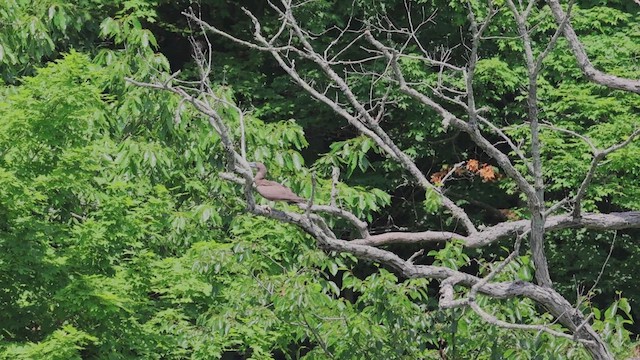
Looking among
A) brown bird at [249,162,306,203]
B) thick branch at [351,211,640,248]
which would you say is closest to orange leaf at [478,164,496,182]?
thick branch at [351,211,640,248]

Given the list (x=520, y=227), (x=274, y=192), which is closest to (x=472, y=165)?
(x=520, y=227)

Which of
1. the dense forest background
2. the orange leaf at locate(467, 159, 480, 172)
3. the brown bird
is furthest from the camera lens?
the orange leaf at locate(467, 159, 480, 172)

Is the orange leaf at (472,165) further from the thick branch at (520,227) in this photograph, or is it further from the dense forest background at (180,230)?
the thick branch at (520,227)

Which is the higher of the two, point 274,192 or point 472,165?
point 274,192

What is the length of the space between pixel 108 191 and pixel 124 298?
0.94m

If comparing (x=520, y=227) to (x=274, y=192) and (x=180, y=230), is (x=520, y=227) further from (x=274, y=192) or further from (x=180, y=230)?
(x=180, y=230)

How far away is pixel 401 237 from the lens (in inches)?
229

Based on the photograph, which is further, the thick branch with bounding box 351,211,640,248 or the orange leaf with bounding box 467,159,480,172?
the orange leaf with bounding box 467,159,480,172

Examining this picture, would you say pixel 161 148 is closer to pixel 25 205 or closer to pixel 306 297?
pixel 25 205

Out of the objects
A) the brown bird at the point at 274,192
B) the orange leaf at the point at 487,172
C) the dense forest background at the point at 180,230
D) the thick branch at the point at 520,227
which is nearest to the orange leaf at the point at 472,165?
the orange leaf at the point at 487,172

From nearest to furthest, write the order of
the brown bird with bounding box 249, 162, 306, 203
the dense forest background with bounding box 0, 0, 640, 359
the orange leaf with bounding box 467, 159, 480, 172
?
the brown bird with bounding box 249, 162, 306, 203 < the dense forest background with bounding box 0, 0, 640, 359 < the orange leaf with bounding box 467, 159, 480, 172

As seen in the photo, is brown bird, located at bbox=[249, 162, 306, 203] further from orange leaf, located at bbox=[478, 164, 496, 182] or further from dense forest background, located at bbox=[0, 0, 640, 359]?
orange leaf, located at bbox=[478, 164, 496, 182]

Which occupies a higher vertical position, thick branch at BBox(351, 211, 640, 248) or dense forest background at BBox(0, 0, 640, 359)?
thick branch at BBox(351, 211, 640, 248)

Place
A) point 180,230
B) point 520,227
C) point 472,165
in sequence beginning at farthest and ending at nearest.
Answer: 1. point 472,165
2. point 180,230
3. point 520,227
